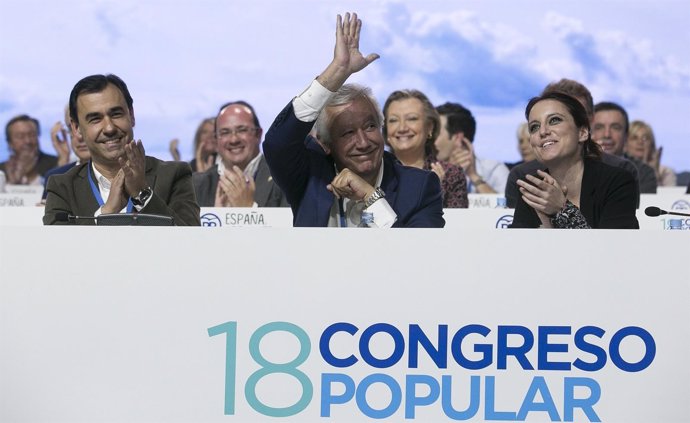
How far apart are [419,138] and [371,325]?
139 inches

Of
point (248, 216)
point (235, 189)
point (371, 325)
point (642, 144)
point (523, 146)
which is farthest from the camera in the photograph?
point (642, 144)

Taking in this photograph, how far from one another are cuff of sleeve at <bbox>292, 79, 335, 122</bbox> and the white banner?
34.1 inches

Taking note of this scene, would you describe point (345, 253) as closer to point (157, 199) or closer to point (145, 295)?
point (145, 295)

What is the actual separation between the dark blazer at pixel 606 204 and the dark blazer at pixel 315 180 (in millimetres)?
311

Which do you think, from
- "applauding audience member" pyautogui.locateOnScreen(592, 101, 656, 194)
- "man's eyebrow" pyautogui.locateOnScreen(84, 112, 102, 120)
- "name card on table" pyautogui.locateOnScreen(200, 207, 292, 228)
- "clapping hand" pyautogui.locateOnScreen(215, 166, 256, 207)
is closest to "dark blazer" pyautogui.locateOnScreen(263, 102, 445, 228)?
"man's eyebrow" pyautogui.locateOnScreen(84, 112, 102, 120)

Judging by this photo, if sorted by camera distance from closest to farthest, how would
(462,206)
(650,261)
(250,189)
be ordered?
(650,261) → (462,206) → (250,189)

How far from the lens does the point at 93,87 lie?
14.3 feet

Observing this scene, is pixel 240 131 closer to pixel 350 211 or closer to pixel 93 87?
pixel 93 87

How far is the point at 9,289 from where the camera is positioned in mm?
3131

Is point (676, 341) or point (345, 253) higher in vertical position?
point (345, 253)

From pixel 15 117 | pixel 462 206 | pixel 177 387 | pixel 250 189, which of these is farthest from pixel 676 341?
pixel 15 117

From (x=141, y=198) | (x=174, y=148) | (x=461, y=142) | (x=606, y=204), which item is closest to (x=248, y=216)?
(x=141, y=198)

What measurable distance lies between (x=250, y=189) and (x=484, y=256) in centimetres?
404

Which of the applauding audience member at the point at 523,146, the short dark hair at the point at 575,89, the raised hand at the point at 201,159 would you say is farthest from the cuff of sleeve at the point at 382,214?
the applauding audience member at the point at 523,146
